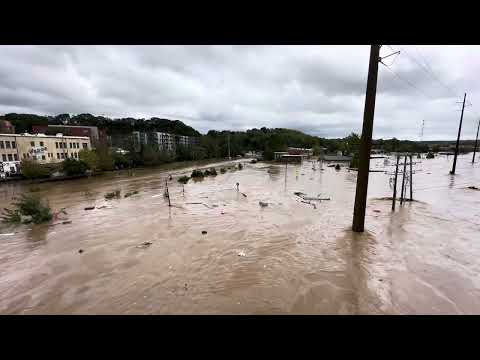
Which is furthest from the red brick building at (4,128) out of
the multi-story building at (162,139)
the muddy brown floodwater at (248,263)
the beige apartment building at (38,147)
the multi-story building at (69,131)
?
the multi-story building at (162,139)

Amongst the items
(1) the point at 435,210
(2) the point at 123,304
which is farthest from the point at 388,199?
(2) the point at 123,304

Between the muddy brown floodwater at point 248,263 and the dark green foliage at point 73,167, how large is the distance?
23218mm

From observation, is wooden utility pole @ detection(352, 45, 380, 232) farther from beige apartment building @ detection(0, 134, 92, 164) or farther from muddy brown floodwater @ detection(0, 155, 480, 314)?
beige apartment building @ detection(0, 134, 92, 164)

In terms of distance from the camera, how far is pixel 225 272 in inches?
244

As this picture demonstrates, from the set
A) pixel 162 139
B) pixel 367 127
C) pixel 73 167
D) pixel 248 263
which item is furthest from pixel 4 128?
pixel 162 139

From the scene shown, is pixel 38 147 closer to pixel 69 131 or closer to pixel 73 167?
pixel 73 167

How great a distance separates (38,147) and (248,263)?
42.2 meters

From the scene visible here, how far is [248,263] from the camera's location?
6660 mm

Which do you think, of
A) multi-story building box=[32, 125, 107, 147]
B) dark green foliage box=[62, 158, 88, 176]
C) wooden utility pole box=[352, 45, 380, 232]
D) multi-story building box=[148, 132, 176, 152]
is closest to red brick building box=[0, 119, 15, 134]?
multi-story building box=[32, 125, 107, 147]

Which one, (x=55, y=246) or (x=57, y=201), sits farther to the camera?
(x=57, y=201)

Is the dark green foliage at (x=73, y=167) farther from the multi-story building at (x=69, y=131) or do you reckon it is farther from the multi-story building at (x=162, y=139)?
the multi-story building at (x=162, y=139)

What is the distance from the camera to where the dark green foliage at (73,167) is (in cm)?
3047

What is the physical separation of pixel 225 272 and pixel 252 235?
2.97 metres
